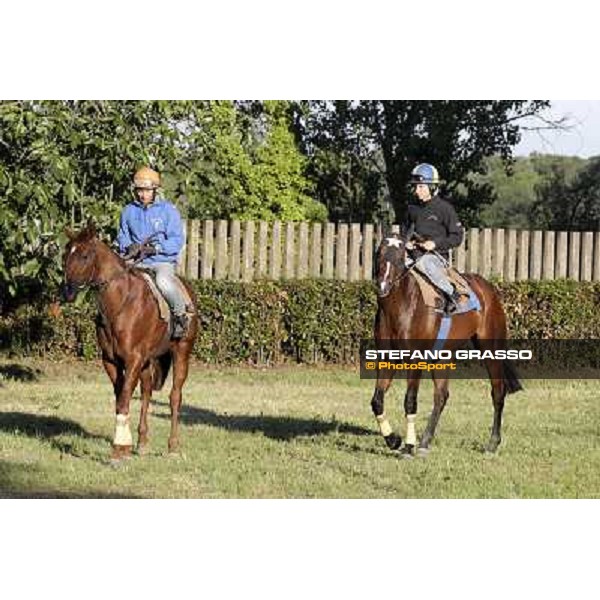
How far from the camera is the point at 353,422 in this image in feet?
42.2

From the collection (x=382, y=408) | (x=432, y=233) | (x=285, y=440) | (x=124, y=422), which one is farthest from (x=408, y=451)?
(x=124, y=422)

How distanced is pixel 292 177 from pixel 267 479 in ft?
36.4

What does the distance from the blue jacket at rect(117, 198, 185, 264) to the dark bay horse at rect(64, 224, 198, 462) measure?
338 mm

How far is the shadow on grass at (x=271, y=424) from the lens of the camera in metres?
12.0

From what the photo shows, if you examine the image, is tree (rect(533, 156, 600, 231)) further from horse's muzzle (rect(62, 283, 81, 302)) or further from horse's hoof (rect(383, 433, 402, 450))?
horse's muzzle (rect(62, 283, 81, 302))

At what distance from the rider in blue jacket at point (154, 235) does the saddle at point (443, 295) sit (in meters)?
2.34

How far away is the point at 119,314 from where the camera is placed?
997 centimetres

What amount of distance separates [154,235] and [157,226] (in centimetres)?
9

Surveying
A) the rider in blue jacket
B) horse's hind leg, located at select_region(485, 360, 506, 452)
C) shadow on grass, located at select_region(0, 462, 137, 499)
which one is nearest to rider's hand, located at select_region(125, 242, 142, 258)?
the rider in blue jacket

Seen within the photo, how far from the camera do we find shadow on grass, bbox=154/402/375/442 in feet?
39.5

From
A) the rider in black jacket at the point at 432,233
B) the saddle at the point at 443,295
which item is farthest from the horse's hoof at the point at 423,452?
the rider in black jacket at the point at 432,233

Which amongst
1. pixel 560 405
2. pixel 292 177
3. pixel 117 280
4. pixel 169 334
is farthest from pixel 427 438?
pixel 292 177

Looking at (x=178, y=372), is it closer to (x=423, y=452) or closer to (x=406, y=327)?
(x=406, y=327)

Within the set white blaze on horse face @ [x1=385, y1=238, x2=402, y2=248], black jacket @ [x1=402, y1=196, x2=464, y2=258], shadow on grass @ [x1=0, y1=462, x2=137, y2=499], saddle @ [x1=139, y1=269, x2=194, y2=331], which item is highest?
black jacket @ [x1=402, y1=196, x2=464, y2=258]
